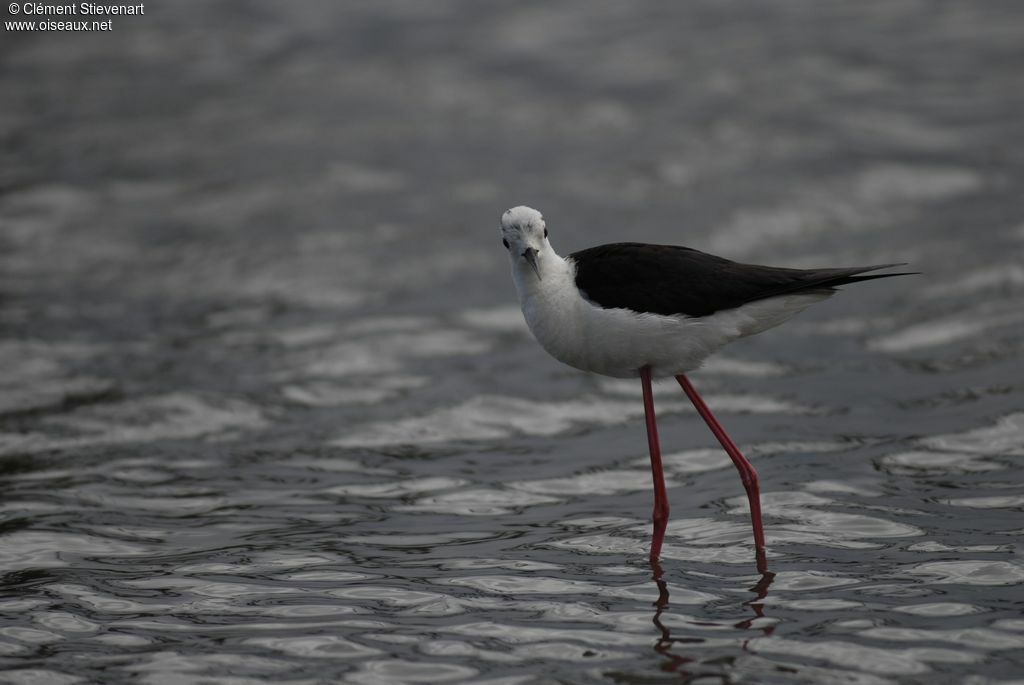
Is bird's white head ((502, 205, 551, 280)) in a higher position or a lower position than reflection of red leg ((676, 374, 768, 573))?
higher

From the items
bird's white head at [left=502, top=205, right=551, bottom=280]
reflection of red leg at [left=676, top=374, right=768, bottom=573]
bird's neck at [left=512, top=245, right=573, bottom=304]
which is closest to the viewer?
bird's white head at [left=502, top=205, right=551, bottom=280]

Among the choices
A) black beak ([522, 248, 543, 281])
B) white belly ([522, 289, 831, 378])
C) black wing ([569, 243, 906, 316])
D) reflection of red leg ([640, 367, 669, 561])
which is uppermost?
black beak ([522, 248, 543, 281])

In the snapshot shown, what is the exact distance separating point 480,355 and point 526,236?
526cm

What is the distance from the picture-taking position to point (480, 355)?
12.5 meters

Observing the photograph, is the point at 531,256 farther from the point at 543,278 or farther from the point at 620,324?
the point at 620,324

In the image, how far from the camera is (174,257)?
49.8 feet

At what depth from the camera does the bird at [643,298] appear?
725cm

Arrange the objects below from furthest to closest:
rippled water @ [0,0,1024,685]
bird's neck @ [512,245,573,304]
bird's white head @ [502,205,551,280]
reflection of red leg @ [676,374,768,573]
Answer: reflection of red leg @ [676,374,768,573], bird's neck @ [512,245,573,304], bird's white head @ [502,205,551,280], rippled water @ [0,0,1024,685]

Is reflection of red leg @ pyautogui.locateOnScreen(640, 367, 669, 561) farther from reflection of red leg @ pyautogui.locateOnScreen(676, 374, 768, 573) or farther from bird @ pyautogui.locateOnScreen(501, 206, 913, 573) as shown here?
reflection of red leg @ pyautogui.locateOnScreen(676, 374, 768, 573)

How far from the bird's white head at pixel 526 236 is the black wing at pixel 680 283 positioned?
30 cm

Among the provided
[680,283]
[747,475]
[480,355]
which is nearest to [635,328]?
[680,283]

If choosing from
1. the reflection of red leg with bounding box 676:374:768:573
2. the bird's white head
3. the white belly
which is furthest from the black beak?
the reflection of red leg with bounding box 676:374:768:573

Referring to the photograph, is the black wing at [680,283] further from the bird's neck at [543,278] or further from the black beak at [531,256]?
the black beak at [531,256]

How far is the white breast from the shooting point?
7273 mm
